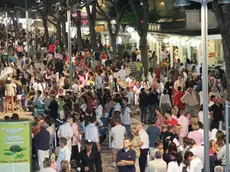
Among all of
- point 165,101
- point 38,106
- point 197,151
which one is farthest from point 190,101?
point 197,151

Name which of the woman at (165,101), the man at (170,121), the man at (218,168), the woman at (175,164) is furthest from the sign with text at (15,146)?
the woman at (165,101)

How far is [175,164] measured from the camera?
15883mm

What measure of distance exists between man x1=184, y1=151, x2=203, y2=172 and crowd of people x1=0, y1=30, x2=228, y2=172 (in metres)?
0.02

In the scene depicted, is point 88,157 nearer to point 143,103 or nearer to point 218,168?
point 218,168

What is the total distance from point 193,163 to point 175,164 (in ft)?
1.39

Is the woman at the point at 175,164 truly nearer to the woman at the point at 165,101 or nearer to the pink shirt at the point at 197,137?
the pink shirt at the point at 197,137

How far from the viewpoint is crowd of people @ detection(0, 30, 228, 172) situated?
56.1ft

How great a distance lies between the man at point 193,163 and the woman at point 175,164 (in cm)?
20

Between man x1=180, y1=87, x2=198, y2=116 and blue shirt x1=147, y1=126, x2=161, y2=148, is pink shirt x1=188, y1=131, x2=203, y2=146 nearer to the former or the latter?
blue shirt x1=147, y1=126, x2=161, y2=148

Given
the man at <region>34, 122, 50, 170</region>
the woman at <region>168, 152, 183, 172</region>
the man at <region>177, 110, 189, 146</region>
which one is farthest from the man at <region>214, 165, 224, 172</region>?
the man at <region>34, 122, 50, 170</region>

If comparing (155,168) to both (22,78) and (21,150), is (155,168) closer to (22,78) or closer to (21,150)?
(21,150)

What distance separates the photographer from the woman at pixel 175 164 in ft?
52.0

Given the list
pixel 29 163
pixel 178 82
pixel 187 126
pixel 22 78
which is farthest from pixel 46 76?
pixel 29 163

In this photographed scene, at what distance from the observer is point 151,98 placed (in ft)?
94.8
